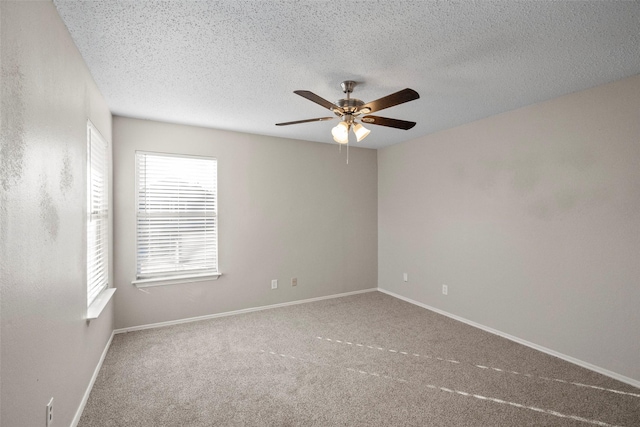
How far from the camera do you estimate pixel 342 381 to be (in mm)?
2568

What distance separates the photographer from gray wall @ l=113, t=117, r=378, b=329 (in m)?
3.64

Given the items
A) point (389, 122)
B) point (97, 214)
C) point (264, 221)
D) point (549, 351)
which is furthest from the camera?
point (264, 221)

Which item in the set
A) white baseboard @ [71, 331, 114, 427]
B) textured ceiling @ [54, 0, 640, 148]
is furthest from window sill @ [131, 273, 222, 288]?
textured ceiling @ [54, 0, 640, 148]

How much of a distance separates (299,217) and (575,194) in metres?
3.23

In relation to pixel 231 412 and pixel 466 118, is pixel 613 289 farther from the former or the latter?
pixel 231 412

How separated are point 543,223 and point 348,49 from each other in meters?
2.58

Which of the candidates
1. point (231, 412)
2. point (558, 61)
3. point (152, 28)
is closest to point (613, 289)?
point (558, 61)

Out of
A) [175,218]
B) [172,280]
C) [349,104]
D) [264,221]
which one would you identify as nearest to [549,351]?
[349,104]

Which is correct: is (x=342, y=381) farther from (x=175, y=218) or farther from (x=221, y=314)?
(x=175, y=218)

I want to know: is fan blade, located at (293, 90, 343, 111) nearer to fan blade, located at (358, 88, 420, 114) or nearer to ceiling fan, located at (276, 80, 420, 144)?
ceiling fan, located at (276, 80, 420, 144)

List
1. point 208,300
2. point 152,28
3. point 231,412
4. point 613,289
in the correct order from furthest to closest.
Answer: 1. point 208,300
2. point 613,289
3. point 231,412
4. point 152,28

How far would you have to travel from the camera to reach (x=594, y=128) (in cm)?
278

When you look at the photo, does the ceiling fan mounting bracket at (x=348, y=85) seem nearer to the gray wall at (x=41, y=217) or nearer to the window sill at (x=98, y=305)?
the gray wall at (x=41, y=217)

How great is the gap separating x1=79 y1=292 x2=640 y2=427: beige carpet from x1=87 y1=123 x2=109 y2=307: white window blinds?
77 centimetres
